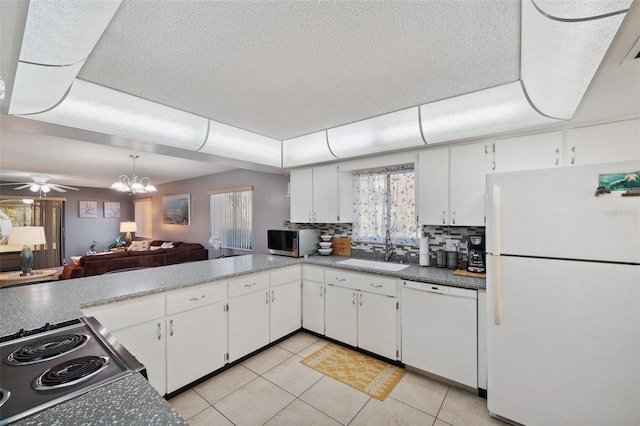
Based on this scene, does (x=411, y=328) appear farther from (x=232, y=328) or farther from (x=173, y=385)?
(x=173, y=385)

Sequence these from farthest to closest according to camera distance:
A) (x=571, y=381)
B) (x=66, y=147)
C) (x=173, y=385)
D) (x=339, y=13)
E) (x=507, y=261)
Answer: (x=66, y=147), (x=173, y=385), (x=507, y=261), (x=571, y=381), (x=339, y=13)

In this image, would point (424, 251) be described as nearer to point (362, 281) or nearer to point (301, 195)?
point (362, 281)

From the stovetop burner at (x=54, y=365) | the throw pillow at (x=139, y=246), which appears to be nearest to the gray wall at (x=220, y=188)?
the throw pillow at (x=139, y=246)

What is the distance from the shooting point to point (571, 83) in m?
1.46

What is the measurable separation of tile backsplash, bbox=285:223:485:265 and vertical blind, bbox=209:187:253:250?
160cm

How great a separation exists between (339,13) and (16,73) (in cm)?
164

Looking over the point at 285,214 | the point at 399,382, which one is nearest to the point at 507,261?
the point at 399,382

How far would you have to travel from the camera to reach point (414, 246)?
300 cm

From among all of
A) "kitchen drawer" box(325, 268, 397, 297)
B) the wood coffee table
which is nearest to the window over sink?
"kitchen drawer" box(325, 268, 397, 297)

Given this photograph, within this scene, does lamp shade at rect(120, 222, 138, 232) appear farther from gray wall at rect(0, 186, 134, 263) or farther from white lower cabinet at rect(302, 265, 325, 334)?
white lower cabinet at rect(302, 265, 325, 334)

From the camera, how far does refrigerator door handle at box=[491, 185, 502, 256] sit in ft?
5.93

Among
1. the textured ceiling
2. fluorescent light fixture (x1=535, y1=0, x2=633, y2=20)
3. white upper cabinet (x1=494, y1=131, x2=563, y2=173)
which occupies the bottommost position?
white upper cabinet (x1=494, y1=131, x2=563, y2=173)

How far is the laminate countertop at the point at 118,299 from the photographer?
29.2 inches

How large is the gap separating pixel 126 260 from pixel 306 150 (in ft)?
10.9
